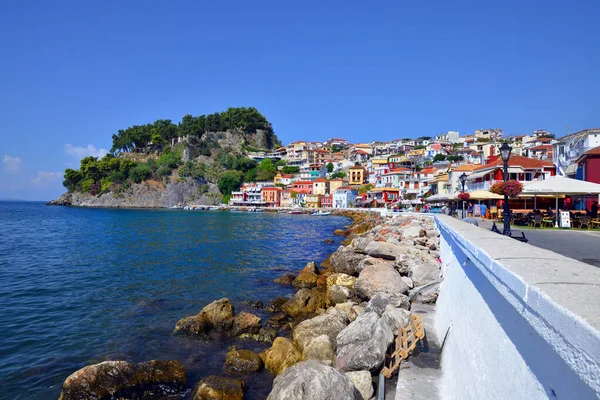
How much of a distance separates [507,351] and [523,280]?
30.7 inches

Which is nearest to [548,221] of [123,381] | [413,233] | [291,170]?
[413,233]

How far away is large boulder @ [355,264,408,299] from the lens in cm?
1070

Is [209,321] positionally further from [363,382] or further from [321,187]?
[321,187]

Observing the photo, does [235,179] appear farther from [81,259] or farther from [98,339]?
[98,339]

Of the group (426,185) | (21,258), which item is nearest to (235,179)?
(426,185)

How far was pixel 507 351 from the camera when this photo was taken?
9.39 feet

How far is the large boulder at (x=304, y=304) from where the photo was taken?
12648 millimetres

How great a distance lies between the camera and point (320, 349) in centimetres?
819

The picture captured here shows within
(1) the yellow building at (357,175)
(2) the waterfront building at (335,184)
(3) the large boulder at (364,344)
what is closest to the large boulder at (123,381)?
(3) the large boulder at (364,344)

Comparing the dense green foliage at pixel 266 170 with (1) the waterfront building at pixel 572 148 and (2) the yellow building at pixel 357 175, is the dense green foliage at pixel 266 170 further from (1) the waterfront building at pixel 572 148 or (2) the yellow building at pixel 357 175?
(1) the waterfront building at pixel 572 148

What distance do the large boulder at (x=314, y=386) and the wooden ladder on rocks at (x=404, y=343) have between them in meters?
0.90

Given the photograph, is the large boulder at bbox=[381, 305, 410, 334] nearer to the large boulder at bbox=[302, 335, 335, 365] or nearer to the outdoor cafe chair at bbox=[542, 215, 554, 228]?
the large boulder at bbox=[302, 335, 335, 365]

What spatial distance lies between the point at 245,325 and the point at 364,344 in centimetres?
496

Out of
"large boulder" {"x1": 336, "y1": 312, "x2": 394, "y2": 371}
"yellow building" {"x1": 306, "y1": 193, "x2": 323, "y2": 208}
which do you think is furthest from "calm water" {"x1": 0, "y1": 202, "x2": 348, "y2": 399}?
"yellow building" {"x1": 306, "y1": 193, "x2": 323, "y2": 208}
